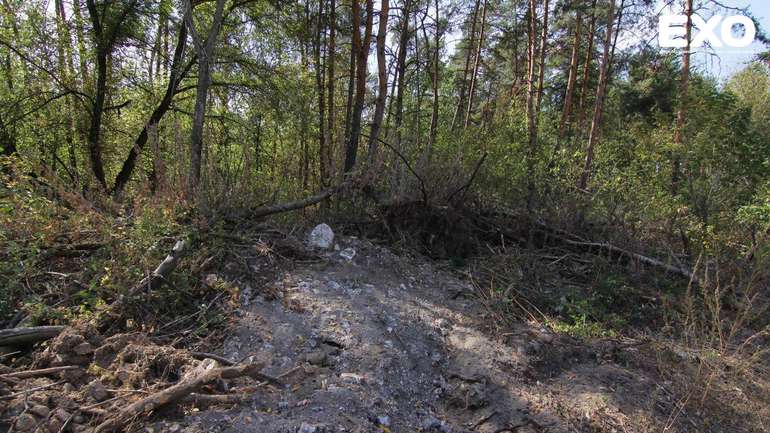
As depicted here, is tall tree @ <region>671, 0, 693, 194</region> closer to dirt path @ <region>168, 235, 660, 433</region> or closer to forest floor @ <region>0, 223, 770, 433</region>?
forest floor @ <region>0, 223, 770, 433</region>

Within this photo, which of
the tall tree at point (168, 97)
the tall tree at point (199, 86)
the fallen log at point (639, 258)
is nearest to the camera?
the tall tree at point (199, 86)

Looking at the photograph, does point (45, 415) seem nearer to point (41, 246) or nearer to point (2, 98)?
point (41, 246)

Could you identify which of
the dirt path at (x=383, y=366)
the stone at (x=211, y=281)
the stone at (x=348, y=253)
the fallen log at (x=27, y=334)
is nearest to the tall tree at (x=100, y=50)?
the stone at (x=211, y=281)

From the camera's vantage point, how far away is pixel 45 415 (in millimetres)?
2029

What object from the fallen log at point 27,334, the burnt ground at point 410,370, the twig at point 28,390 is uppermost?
the fallen log at point 27,334

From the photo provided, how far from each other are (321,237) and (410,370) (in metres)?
1.96

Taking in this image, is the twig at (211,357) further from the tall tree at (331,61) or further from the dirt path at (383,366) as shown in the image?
the tall tree at (331,61)

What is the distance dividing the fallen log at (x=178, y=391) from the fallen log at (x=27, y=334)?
94 centimetres

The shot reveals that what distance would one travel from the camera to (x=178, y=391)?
85.8 inches

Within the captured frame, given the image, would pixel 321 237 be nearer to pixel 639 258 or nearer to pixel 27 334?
pixel 27 334

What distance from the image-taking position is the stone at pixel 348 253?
14.5ft

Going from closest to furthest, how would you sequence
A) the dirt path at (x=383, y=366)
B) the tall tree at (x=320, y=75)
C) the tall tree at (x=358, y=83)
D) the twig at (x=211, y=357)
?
the dirt path at (x=383, y=366)
the twig at (x=211, y=357)
the tall tree at (x=358, y=83)
the tall tree at (x=320, y=75)

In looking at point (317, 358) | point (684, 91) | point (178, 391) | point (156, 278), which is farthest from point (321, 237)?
point (684, 91)

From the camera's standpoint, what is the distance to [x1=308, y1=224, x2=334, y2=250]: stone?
4.46m
